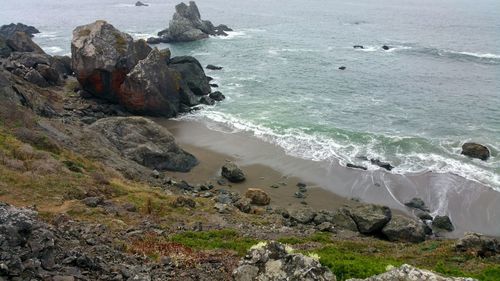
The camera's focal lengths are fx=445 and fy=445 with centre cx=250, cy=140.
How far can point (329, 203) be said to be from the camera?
4244 centimetres

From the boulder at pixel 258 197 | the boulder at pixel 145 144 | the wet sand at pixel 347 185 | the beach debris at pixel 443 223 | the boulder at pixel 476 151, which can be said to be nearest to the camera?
the beach debris at pixel 443 223

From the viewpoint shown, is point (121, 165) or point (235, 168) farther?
point (235, 168)

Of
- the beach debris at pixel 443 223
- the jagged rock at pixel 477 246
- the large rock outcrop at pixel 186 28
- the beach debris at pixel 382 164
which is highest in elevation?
the large rock outcrop at pixel 186 28

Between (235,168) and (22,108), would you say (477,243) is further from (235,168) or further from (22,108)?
(22,108)

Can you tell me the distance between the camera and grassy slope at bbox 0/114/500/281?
21.3 metres

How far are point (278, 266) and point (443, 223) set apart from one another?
2968 cm

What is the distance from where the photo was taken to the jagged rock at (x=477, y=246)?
2720cm

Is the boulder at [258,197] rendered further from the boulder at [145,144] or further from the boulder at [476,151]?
the boulder at [476,151]

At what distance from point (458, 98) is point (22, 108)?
6297 centimetres

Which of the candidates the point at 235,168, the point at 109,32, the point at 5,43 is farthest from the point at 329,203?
the point at 5,43

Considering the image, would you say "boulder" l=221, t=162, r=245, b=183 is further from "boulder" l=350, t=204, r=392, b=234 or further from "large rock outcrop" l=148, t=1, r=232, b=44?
"large rock outcrop" l=148, t=1, r=232, b=44

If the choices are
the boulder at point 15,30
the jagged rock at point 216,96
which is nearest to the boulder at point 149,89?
the jagged rock at point 216,96

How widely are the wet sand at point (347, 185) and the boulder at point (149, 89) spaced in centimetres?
1133

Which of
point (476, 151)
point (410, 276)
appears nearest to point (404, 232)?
point (476, 151)
